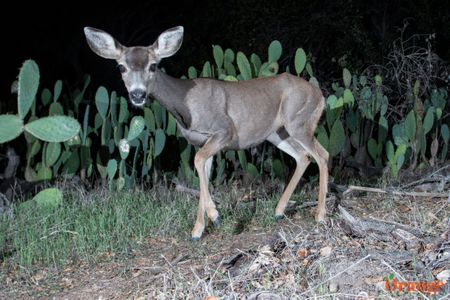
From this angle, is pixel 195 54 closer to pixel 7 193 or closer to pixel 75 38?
pixel 75 38

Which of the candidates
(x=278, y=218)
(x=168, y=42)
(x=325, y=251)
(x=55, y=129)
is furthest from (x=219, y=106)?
(x=325, y=251)

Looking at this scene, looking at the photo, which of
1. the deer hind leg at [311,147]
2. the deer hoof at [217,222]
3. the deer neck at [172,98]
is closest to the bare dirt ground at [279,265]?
the deer hoof at [217,222]

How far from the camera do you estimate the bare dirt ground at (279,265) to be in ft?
18.4

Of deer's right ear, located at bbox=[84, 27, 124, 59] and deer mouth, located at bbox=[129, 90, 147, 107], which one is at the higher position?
deer's right ear, located at bbox=[84, 27, 124, 59]

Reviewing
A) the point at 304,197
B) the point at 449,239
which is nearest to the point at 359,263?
the point at 449,239

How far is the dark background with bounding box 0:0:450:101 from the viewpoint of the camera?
1428cm

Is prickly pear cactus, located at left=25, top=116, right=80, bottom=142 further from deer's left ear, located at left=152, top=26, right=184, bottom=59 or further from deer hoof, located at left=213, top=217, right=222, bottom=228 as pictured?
deer hoof, located at left=213, top=217, right=222, bottom=228

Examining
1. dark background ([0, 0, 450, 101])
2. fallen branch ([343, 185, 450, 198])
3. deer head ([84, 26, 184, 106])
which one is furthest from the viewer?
dark background ([0, 0, 450, 101])

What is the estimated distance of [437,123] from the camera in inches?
432

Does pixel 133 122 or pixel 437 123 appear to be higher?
pixel 133 122

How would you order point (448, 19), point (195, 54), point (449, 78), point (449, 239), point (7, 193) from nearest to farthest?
point (449, 239) < point (7, 193) < point (449, 78) < point (448, 19) < point (195, 54)

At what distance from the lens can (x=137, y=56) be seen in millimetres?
7109

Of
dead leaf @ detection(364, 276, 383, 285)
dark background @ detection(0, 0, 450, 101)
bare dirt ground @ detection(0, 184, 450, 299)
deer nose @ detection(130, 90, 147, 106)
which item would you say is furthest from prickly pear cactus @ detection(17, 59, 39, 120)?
dark background @ detection(0, 0, 450, 101)

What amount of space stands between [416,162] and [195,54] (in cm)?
632
